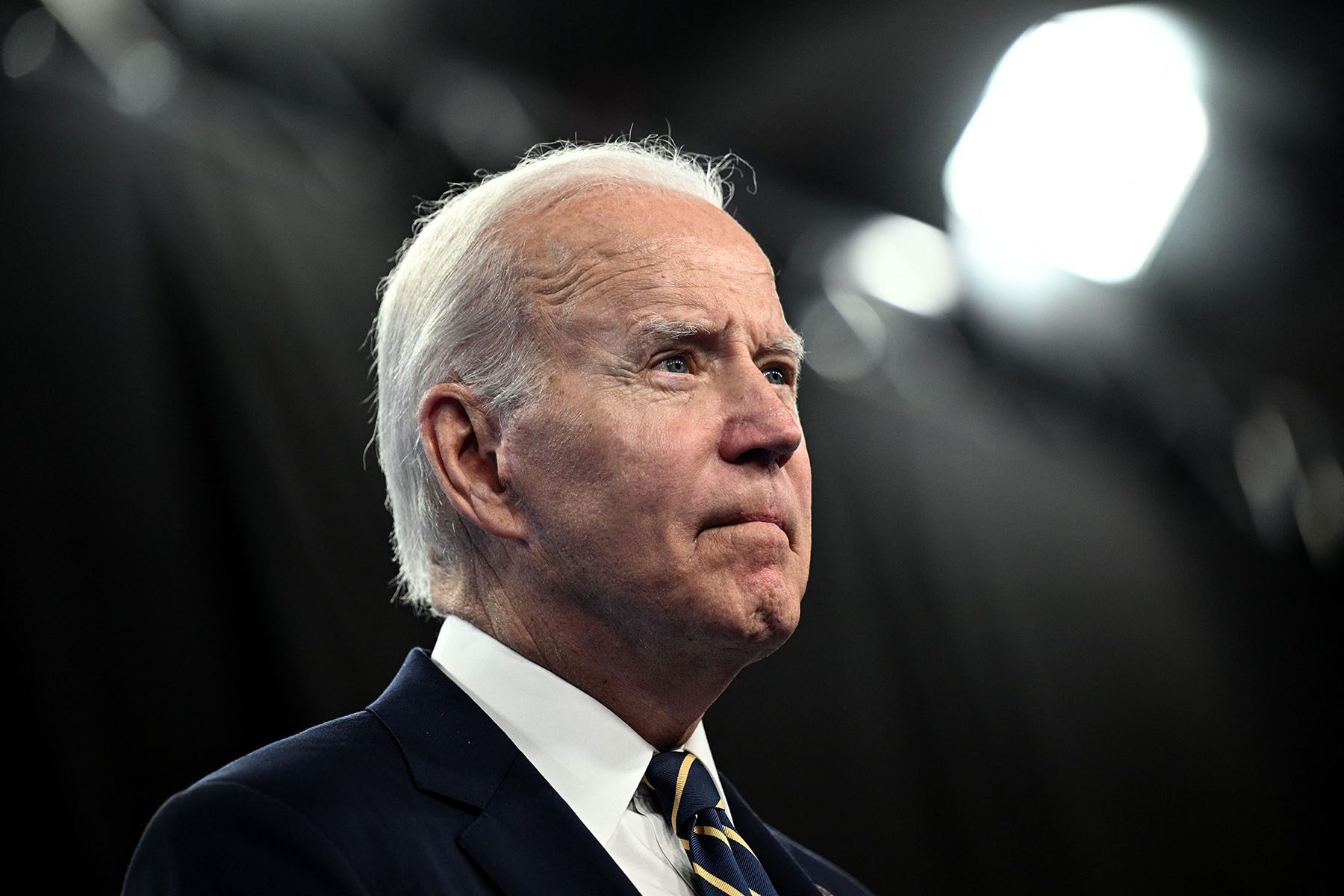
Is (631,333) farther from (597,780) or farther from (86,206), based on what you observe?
(86,206)

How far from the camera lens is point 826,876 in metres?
1.78

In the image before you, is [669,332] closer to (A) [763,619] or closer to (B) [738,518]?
(B) [738,518]

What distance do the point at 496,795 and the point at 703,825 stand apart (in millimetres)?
283

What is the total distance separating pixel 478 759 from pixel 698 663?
0.95ft

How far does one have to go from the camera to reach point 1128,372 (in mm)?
3553

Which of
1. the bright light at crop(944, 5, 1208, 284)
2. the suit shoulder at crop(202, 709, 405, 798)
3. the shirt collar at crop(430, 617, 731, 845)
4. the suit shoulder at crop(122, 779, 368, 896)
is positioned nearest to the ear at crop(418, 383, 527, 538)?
the shirt collar at crop(430, 617, 731, 845)

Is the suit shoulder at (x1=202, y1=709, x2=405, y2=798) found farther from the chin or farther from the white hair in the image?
the chin

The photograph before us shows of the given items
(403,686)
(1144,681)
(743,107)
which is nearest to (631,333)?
(403,686)

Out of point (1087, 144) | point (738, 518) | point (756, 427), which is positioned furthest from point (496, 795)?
point (1087, 144)

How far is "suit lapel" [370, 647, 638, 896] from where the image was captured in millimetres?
1172

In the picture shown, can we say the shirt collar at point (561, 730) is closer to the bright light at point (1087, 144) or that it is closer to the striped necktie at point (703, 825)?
the striped necktie at point (703, 825)

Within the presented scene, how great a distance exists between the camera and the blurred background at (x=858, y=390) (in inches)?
88.4

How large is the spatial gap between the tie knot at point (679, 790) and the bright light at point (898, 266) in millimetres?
2331

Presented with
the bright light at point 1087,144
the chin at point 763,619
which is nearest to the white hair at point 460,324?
the chin at point 763,619
